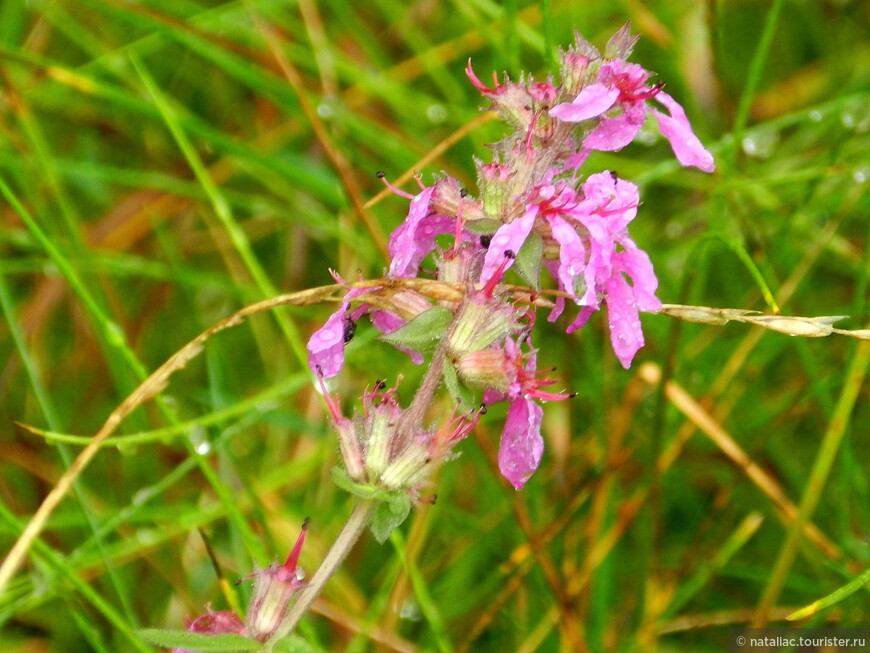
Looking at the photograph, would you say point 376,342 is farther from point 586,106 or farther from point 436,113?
point 586,106

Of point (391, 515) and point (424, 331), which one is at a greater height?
point (424, 331)

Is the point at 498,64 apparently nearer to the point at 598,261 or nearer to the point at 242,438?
the point at 242,438

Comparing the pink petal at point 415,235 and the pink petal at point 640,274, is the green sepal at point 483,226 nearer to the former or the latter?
the pink petal at point 415,235

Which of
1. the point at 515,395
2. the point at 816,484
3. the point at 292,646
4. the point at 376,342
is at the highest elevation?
the point at 515,395

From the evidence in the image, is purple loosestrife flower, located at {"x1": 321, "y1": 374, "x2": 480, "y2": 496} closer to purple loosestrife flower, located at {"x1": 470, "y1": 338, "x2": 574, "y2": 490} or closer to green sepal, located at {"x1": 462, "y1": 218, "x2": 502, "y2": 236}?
purple loosestrife flower, located at {"x1": 470, "y1": 338, "x2": 574, "y2": 490}

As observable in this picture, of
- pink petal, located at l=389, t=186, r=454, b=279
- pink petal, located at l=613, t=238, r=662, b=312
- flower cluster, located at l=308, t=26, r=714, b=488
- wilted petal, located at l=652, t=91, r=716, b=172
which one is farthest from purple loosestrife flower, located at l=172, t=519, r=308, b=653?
wilted petal, located at l=652, t=91, r=716, b=172

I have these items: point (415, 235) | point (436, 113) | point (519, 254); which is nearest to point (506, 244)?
point (519, 254)
